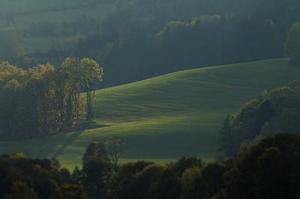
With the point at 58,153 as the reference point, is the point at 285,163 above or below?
above

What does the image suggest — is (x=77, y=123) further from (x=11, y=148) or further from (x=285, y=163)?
(x=285, y=163)

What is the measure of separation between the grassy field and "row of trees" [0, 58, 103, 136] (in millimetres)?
4131

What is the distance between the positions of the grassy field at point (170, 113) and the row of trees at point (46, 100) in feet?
13.6

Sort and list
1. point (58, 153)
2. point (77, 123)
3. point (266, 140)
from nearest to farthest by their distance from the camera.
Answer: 1. point (266, 140)
2. point (58, 153)
3. point (77, 123)

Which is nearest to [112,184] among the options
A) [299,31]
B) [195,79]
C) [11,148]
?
[11,148]

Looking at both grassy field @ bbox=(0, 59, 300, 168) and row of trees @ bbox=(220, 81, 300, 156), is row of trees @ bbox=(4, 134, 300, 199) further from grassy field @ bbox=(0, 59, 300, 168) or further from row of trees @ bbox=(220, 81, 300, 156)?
grassy field @ bbox=(0, 59, 300, 168)

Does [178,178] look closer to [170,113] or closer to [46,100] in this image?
[46,100]

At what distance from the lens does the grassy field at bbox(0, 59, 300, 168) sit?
10906 centimetres

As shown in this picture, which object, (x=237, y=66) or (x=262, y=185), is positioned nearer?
(x=262, y=185)

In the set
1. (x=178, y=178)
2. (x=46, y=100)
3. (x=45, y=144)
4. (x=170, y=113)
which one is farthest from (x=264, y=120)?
(x=178, y=178)

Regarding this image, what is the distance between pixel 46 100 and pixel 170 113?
19070 mm

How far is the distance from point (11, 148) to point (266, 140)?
246 ft

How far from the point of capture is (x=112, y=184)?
56688mm

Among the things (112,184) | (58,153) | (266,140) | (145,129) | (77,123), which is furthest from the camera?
(77,123)
